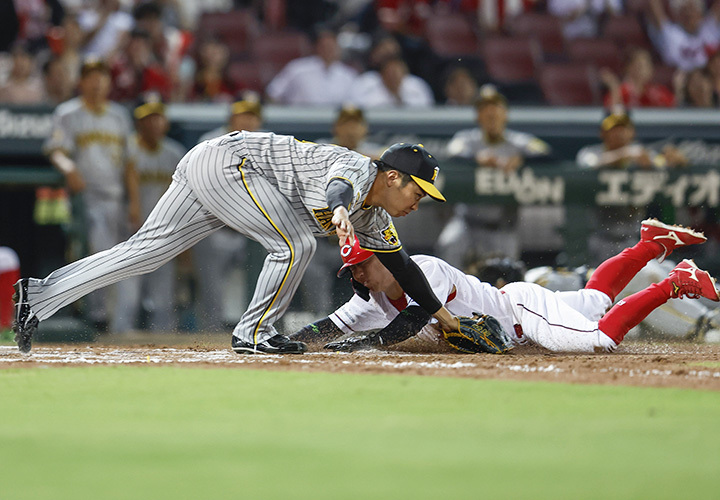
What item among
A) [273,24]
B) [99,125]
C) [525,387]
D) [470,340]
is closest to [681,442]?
[525,387]

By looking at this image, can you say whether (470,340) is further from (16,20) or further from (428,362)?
(16,20)

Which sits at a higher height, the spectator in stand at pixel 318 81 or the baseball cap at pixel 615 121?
the spectator in stand at pixel 318 81

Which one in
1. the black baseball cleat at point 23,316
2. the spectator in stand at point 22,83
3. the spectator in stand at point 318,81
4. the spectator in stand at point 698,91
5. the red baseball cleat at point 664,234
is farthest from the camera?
the spectator in stand at point 318,81

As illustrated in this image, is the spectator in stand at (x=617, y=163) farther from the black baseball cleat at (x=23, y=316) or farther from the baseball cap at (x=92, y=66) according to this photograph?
the black baseball cleat at (x=23, y=316)

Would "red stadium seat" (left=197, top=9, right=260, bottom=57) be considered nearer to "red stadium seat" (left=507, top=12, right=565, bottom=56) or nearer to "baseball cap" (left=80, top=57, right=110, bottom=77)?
"red stadium seat" (left=507, top=12, right=565, bottom=56)

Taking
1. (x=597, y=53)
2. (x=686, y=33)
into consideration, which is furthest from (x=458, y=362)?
(x=686, y=33)

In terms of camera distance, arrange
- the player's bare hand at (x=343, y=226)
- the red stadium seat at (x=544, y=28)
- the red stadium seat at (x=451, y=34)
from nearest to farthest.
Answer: the player's bare hand at (x=343, y=226) < the red stadium seat at (x=451, y=34) < the red stadium seat at (x=544, y=28)

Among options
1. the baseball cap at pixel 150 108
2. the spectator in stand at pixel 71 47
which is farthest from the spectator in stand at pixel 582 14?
the spectator in stand at pixel 71 47

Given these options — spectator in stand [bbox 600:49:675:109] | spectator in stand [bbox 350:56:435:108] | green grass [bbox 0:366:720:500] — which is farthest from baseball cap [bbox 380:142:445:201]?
spectator in stand [bbox 600:49:675:109]
